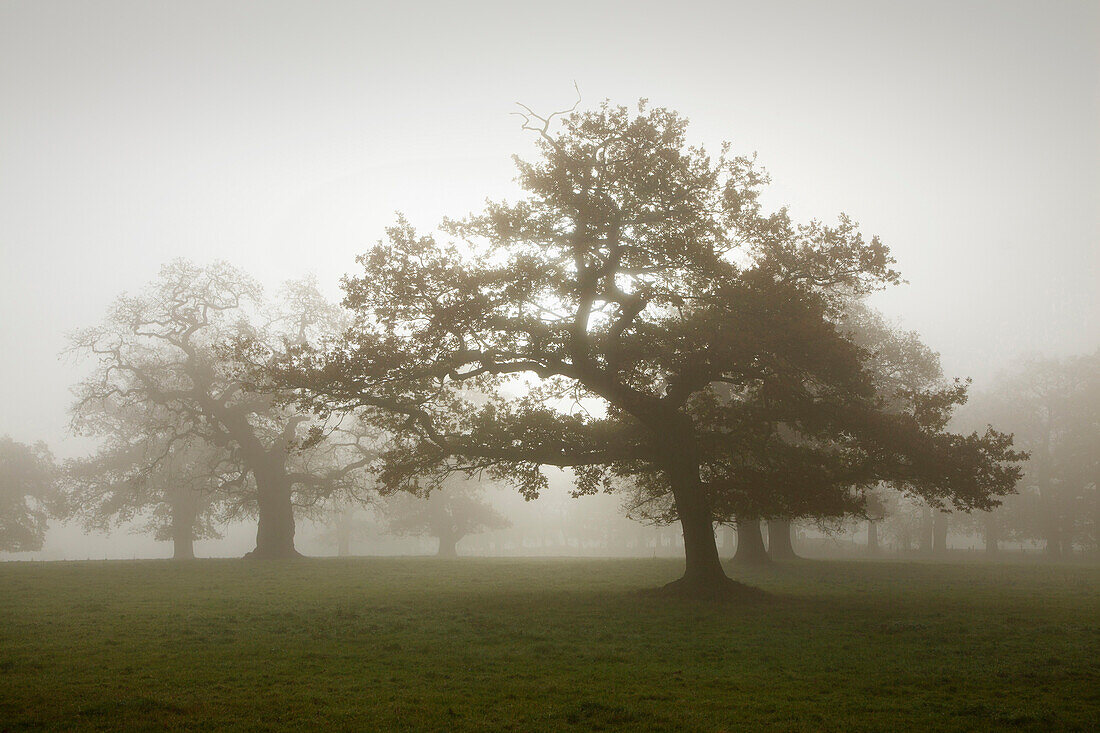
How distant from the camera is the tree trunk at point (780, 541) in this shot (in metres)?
46.7

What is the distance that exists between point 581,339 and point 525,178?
6.81 metres

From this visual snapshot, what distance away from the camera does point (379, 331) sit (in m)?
24.1

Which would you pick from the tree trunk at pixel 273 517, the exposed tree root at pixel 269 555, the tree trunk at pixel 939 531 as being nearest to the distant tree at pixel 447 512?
the tree trunk at pixel 273 517

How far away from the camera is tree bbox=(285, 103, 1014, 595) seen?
23.2 m

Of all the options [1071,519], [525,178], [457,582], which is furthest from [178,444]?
[1071,519]

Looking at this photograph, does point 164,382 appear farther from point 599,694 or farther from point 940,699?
point 940,699

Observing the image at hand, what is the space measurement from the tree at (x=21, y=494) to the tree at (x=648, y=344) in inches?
2210

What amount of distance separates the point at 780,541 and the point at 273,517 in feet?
115

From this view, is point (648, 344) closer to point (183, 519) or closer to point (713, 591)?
point (713, 591)

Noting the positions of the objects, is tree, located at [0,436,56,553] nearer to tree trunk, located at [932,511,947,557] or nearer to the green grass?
the green grass

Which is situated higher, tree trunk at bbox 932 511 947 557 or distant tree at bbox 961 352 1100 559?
distant tree at bbox 961 352 1100 559

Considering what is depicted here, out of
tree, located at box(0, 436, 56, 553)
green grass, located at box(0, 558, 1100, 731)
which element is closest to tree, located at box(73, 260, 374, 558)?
green grass, located at box(0, 558, 1100, 731)

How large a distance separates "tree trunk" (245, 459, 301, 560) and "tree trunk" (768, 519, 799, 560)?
3319 centimetres

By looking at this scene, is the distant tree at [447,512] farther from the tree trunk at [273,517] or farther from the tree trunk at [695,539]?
the tree trunk at [695,539]
